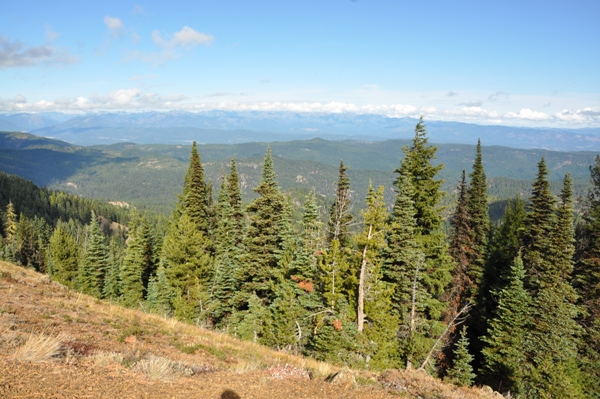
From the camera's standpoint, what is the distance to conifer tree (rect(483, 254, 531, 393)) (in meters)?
25.9

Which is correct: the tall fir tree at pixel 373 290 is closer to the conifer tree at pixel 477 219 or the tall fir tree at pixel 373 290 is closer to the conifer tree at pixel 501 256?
the conifer tree at pixel 501 256

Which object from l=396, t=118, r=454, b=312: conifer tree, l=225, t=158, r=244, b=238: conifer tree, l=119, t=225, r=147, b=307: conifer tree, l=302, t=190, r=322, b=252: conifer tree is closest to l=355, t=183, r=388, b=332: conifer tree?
l=396, t=118, r=454, b=312: conifer tree

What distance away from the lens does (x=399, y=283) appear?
2462cm

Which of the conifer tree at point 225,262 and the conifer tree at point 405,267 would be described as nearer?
the conifer tree at point 405,267

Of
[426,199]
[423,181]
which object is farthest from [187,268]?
[423,181]

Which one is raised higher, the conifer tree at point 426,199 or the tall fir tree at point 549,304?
the conifer tree at point 426,199

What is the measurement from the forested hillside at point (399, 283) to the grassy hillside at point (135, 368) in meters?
7.38

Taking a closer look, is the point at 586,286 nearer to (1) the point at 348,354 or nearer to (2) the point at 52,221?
(1) the point at 348,354

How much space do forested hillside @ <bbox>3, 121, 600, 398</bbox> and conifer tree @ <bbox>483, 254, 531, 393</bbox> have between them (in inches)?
3.9

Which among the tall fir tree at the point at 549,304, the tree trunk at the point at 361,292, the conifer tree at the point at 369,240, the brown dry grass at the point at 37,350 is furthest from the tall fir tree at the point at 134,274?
the tall fir tree at the point at 549,304

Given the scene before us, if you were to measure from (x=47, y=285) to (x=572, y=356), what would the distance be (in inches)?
1349

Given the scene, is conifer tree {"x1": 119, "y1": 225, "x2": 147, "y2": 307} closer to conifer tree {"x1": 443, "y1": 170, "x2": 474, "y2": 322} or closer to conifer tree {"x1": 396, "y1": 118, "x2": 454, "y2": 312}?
conifer tree {"x1": 396, "y1": 118, "x2": 454, "y2": 312}

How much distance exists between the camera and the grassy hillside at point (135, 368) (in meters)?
7.22

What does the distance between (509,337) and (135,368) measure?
1075 inches
